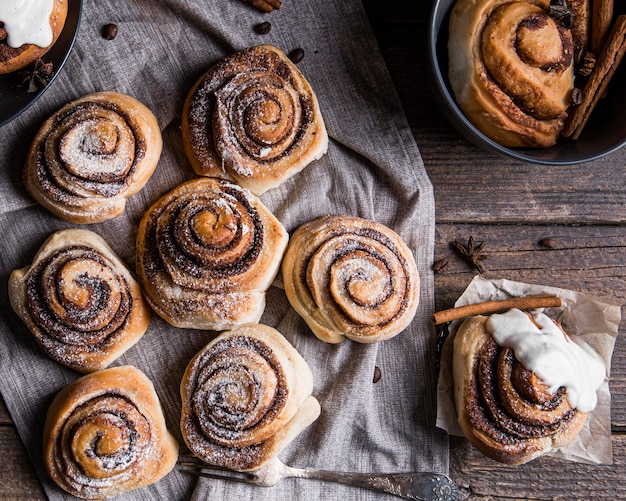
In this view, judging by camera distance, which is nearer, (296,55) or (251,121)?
(251,121)

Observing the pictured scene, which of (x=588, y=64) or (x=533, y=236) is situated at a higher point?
(x=588, y=64)

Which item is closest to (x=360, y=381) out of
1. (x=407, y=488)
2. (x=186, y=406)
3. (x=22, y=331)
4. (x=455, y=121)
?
(x=407, y=488)

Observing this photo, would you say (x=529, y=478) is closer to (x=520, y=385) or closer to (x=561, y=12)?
(x=520, y=385)

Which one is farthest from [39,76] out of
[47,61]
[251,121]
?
[251,121]

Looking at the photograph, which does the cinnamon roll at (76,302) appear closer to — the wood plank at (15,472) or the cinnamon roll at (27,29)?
the wood plank at (15,472)

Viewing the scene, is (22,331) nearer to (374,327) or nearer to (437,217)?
(374,327)

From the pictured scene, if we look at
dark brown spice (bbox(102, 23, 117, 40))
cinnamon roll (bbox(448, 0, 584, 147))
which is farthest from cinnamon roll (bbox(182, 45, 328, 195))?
cinnamon roll (bbox(448, 0, 584, 147))
